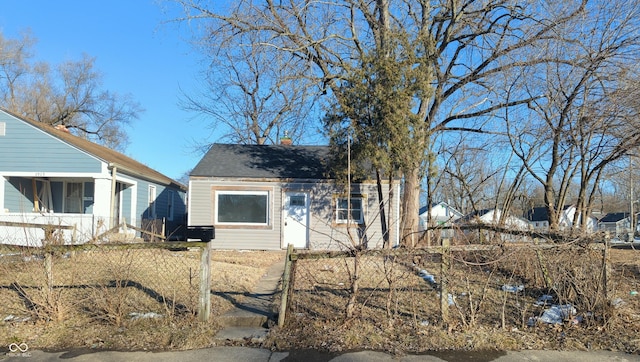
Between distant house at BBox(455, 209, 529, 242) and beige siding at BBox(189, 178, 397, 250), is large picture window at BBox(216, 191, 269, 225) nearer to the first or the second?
beige siding at BBox(189, 178, 397, 250)

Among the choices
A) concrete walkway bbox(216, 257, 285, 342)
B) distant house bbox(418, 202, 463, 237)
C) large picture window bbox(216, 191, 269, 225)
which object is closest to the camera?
concrete walkway bbox(216, 257, 285, 342)

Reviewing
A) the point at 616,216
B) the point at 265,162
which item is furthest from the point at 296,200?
the point at 616,216

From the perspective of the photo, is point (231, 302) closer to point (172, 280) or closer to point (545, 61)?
point (172, 280)

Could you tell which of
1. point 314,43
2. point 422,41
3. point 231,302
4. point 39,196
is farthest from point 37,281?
point 39,196

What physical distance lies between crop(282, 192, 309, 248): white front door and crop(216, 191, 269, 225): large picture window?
0.68 meters

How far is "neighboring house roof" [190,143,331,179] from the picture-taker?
579 inches

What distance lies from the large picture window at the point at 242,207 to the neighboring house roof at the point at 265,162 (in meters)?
0.66

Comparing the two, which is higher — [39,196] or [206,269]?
[39,196]

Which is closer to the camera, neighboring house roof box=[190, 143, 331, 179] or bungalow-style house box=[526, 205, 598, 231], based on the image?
bungalow-style house box=[526, 205, 598, 231]

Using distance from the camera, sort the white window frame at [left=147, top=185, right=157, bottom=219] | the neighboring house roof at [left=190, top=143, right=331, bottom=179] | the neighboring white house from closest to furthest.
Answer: the neighboring white house → the neighboring house roof at [left=190, top=143, right=331, bottom=179] → the white window frame at [left=147, top=185, right=157, bottom=219]

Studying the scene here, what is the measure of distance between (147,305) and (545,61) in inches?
477

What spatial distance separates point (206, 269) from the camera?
17.1ft

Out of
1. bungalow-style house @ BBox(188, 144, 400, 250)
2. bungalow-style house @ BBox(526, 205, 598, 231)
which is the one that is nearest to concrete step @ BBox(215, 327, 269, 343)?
bungalow-style house @ BBox(526, 205, 598, 231)

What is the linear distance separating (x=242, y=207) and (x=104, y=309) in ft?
31.1
